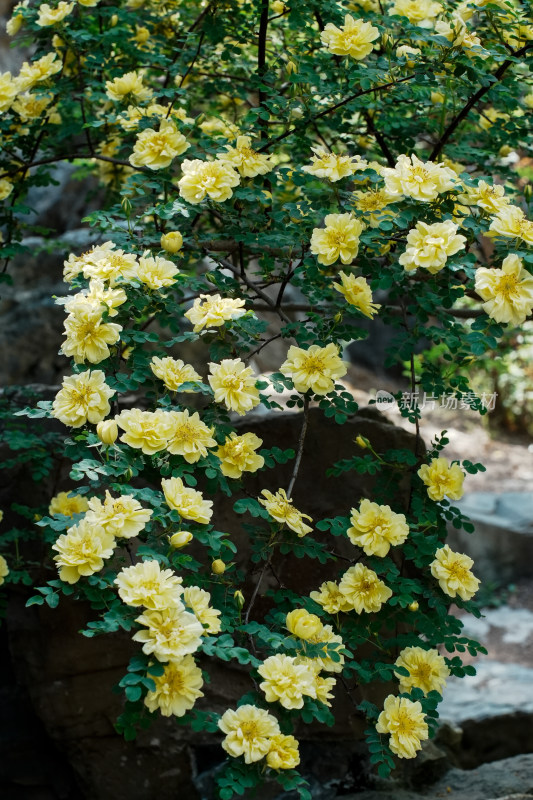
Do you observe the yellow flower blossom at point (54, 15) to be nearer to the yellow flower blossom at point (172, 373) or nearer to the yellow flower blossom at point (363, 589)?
the yellow flower blossom at point (172, 373)

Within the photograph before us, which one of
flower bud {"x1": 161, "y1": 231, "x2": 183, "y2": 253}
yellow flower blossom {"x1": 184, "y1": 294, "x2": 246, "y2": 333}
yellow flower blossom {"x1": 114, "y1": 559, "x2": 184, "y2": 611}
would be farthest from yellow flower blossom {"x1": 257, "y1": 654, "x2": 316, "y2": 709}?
flower bud {"x1": 161, "y1": 231, "x2": 183, "y2": 253}

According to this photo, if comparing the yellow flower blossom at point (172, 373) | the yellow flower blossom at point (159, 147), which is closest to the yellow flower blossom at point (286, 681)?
the yellow flower blossom at point (172, 373)

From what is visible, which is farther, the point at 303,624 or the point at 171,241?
the point at 171,241

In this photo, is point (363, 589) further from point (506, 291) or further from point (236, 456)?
point (506, 291)

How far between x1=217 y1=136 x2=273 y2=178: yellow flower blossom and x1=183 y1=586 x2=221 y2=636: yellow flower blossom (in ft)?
3.34

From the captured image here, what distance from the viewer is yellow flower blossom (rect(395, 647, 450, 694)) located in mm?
1827

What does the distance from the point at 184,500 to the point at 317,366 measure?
46cm

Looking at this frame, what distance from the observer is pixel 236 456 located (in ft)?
5.67

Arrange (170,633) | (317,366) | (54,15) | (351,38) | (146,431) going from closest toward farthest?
(170,633), (146,431), (317,366), (351,38), (54,15)

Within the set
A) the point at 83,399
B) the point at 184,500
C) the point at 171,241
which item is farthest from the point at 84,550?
the point at 171,241

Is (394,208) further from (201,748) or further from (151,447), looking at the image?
(201,748)

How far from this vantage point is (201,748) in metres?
2.53

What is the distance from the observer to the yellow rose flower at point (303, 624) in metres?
1.60

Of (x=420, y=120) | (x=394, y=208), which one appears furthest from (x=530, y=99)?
(x=394, y=208)
